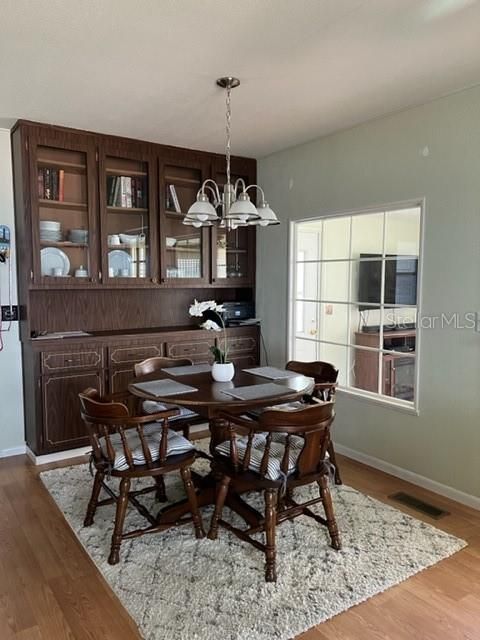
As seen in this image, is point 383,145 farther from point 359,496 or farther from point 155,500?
point 155,500

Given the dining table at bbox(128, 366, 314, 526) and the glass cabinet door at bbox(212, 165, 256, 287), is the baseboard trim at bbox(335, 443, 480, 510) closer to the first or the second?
A: the dining table at bbox(128, 366, 314, 526)

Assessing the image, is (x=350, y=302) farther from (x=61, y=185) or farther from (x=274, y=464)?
(x=61, y=185)

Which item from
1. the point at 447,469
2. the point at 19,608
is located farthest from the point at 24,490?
the point at 447,469

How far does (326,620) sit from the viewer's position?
1975 mm

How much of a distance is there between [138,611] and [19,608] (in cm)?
52

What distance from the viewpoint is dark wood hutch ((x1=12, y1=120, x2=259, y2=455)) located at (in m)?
3.57

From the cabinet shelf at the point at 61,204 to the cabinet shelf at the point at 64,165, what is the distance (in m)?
0.24

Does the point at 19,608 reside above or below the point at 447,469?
below

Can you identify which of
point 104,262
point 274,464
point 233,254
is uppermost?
point 233,254

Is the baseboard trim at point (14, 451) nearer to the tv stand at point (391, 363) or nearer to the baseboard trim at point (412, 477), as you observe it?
the baseboard trim at point (412, 477)

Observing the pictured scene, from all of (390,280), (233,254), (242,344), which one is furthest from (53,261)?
(390,280)

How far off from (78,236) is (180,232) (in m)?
0.90

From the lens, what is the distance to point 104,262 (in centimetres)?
383

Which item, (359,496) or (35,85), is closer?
(35,85)
